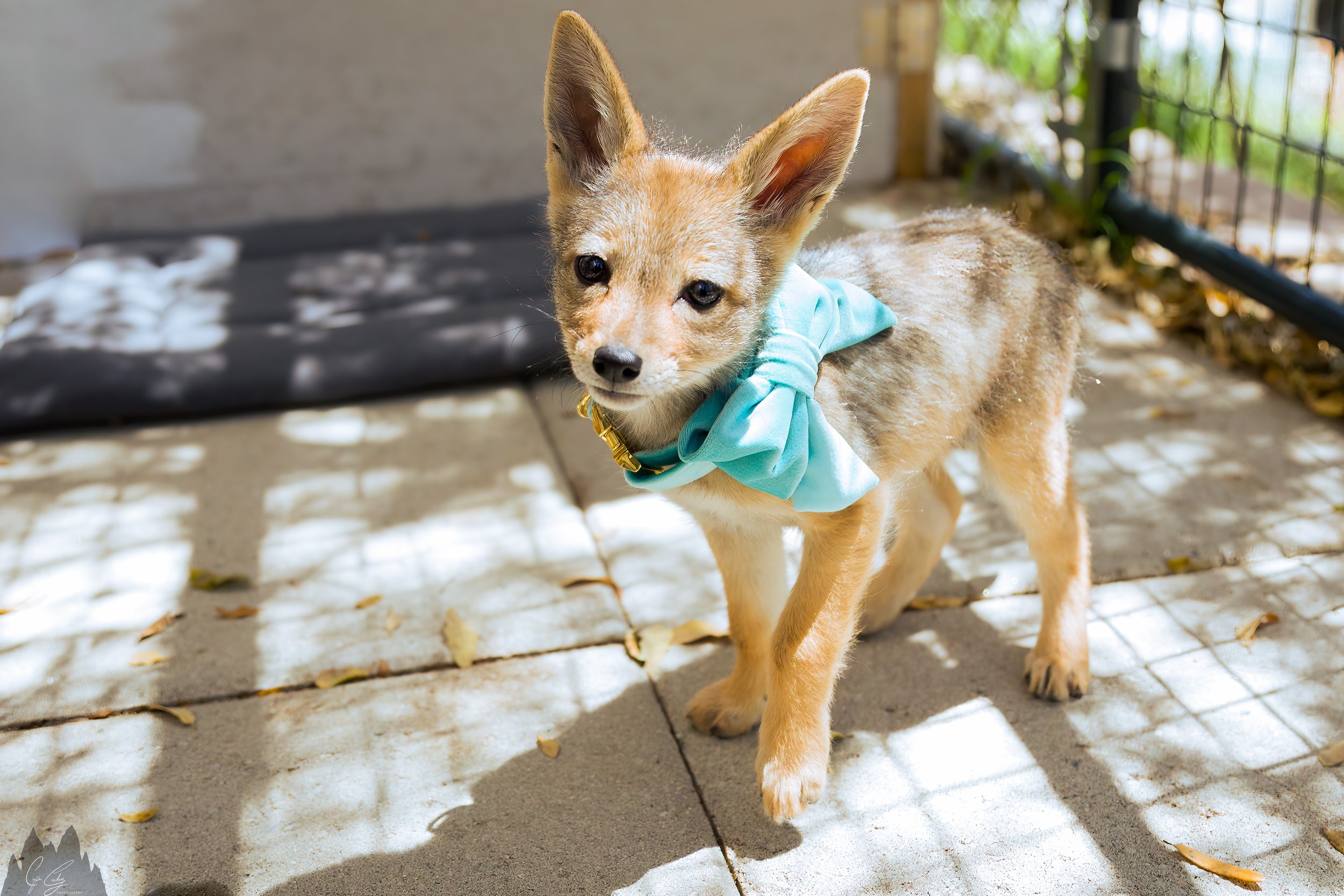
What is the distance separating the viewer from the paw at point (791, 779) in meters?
2.51

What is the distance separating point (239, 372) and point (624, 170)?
284 centimetres

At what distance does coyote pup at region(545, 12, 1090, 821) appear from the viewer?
2309mm

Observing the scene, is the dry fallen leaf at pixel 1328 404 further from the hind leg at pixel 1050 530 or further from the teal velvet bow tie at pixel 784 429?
the teal velvet bow tie at pixel 784 429

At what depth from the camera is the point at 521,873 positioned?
8.36 feet

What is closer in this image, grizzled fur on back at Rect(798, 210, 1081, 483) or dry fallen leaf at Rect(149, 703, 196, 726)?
grizzled fur on back at Rect(798, 210, 1081, 483)

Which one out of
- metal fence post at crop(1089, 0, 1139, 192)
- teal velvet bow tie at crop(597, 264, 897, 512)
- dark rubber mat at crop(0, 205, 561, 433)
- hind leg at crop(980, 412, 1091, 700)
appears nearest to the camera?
teal velvet bow tie at crop(597, 264, 897, 512)

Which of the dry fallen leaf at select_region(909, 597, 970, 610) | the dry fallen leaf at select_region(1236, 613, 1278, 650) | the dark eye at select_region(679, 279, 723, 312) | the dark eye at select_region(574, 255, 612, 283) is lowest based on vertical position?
the dry fallen leaf at select_region(909, 597, 970, 610)

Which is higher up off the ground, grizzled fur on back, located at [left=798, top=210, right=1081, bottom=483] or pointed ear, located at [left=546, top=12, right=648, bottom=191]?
pointed ear, located at [left=546, top=12, right=648, bottom=191]

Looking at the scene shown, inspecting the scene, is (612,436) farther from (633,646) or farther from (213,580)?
(213,580)

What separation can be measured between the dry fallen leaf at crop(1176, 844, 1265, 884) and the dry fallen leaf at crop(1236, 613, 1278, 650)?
0.86 metres

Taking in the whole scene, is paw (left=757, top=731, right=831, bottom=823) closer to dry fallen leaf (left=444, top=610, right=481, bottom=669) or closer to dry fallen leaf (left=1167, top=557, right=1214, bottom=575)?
dry fallen leaf (left=444, top=610, right=481, bottom=669)

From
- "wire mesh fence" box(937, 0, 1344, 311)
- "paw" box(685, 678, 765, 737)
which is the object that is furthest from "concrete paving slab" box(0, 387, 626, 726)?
"wire mesh fence" box(937, 0, 1344, 311)

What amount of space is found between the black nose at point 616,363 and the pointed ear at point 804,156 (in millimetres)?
506

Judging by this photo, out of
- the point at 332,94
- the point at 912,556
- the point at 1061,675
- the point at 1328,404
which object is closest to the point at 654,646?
A: the point at 912,556
